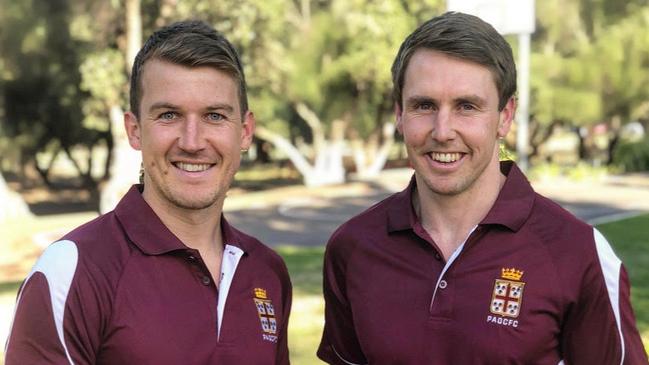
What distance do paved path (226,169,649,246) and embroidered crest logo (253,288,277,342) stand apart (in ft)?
39.7

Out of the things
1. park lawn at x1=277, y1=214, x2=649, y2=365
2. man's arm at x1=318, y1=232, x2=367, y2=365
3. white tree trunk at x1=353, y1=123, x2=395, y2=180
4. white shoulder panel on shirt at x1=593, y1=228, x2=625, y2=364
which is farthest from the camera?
white tree trunk at x1=353, y1=123, x2=395, y2=180

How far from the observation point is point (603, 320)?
292 centimetres

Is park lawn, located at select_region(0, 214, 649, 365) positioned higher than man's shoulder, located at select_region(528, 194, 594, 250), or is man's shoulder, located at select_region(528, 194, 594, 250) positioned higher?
man's shoulder, located at select_region(528, 194, 594, 250)

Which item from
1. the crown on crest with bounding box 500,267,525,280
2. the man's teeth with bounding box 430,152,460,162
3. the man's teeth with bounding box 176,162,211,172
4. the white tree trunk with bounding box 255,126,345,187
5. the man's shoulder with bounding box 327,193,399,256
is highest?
the man's teeth with bounding box 430,152,460,162

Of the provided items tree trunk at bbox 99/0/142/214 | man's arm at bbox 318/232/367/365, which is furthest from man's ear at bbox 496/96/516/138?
tree trunk at bbox 99/0/142/214

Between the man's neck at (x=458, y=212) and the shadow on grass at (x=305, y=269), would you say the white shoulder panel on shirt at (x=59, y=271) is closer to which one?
the man's neck at (x=458, y=212)

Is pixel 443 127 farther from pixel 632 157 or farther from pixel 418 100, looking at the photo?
pixel 632 157

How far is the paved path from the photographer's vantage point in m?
17.4

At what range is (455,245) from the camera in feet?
10.4

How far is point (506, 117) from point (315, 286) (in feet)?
23.0

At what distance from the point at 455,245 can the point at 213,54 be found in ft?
3.80

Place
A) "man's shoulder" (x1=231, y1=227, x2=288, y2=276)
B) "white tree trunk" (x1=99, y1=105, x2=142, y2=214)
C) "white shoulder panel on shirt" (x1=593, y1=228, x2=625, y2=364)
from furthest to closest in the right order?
1. "white tree trunk" (x1=99, y1=105, x2=142, y2=214)
2. "man's shoulder" (x1=231, y1=227, x2=288, y2=276)
3. "white shoulder panel on shirt" (x1=593, y1=228, x2=625, y2=364)

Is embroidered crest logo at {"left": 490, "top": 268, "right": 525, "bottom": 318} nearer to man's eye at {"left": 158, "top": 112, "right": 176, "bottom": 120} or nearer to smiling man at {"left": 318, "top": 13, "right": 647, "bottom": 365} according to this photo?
smiling man at {"left": 318, "top": 13, "right": 647, "bottom": 365}

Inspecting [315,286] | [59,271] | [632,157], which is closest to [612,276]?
[59,271]
